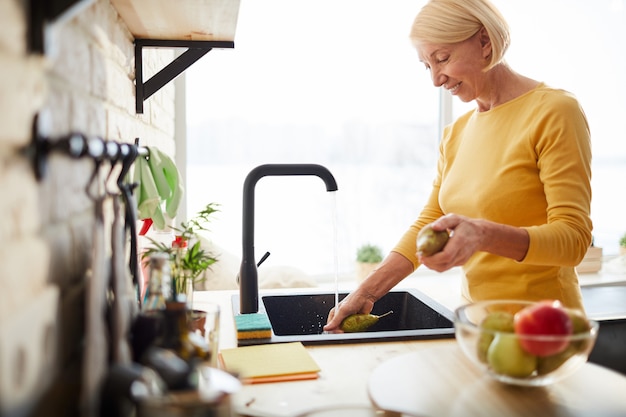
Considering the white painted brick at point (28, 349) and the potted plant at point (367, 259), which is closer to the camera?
the white painted brick at point (28, 349)

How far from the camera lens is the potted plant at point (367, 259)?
3.13 m

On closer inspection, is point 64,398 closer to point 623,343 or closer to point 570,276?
point 570,276

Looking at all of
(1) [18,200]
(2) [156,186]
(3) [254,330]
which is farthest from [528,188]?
(1) [18,200]

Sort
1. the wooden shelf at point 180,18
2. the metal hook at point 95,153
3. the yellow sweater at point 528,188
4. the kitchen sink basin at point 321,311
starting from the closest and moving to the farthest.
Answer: the metal hook at point 95,153, the wooden shelf at point 180,18, the yellow sweater at point 528,188, the kitchen sink basin at point 321,311

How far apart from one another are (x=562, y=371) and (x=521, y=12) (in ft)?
10.4

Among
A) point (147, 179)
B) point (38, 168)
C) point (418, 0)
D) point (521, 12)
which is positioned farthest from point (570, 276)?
point (521, 12)

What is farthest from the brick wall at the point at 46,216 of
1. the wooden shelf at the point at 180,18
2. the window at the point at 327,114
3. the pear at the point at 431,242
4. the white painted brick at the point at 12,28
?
the window at the point at 327,114

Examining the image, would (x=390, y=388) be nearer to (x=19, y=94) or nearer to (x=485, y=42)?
(x=19, y=94)

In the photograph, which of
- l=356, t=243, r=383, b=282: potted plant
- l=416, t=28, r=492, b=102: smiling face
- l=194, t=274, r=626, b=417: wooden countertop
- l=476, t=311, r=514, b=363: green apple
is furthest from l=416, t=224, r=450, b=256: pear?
l=356, t=243, r=383, b=282: potted plant

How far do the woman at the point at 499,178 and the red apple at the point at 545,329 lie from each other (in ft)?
1.23

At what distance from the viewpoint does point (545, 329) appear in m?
0.90

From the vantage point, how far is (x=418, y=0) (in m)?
3.37

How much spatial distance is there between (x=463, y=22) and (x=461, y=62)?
0.11 meters

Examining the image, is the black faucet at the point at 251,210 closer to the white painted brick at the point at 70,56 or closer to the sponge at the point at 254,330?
the sponge at the point at 254,330
